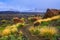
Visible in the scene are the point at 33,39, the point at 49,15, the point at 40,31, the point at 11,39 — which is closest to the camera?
the point at 11,39

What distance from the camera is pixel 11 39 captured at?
22.0 metres

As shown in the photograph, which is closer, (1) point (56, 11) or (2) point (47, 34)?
(2) point (47, 34)

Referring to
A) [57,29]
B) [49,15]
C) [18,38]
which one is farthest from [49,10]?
[18,38]

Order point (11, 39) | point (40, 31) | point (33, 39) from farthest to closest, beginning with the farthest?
1. point (40, 31)
2. point (33, 39)
3. point (11, 39)

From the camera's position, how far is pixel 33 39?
77.7 feet

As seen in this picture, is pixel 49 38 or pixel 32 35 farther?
pixel 32 35

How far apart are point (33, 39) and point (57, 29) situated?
A: 3.34 meters

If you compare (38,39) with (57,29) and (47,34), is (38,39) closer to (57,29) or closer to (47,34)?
(47,34)

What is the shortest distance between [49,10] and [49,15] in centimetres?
147

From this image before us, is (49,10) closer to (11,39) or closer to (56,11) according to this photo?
(56,11)

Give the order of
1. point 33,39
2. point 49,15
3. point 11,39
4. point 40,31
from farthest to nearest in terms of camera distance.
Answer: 1. point 49,15
2. point 40,31
3. point 33,39
4. point 11,39

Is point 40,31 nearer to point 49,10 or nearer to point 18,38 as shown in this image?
point 18,38

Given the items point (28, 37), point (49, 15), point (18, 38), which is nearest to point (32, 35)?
point (28, 37)

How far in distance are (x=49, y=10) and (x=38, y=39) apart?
25.5 meters
